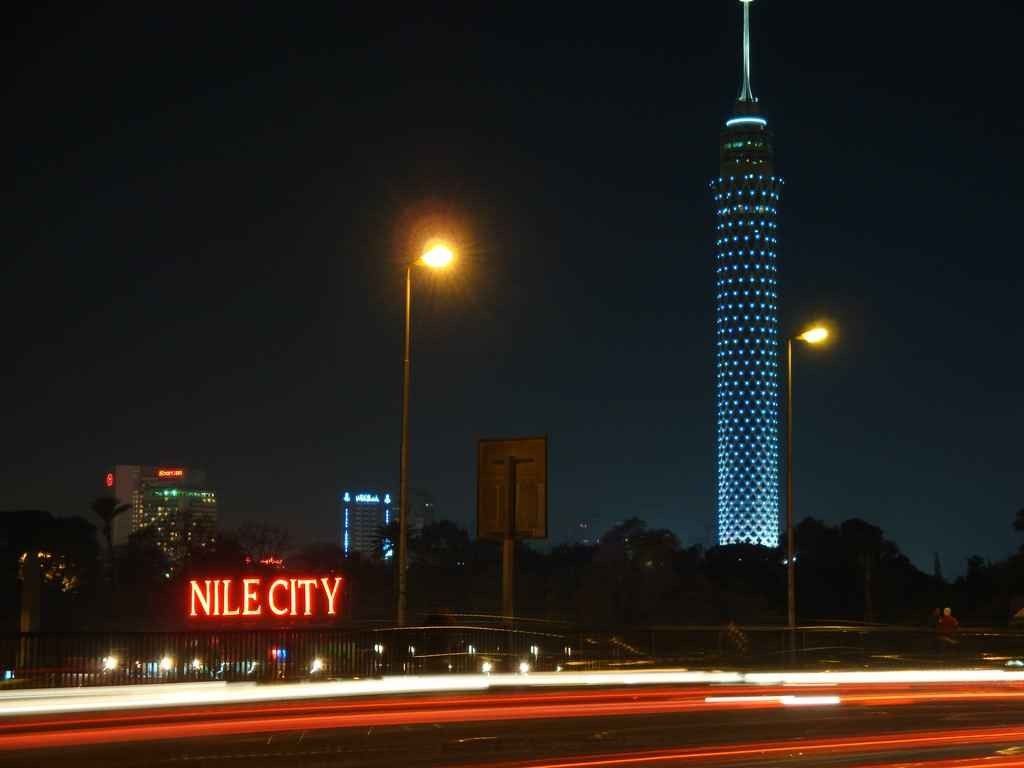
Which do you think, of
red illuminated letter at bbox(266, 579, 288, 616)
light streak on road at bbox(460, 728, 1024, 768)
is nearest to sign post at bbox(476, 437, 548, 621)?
light streak on road at bbox(460, 728, 1024, 768)

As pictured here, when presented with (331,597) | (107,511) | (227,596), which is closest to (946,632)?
(331,597)

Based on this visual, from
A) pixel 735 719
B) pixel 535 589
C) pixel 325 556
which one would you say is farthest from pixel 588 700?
pixel 325 556

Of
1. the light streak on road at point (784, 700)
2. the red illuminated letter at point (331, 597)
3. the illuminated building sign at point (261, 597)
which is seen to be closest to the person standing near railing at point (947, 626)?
the light streak on road at point (784, 700)

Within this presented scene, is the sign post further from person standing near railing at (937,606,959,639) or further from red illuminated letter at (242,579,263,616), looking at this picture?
person standing near railing at (937,606,959,639)

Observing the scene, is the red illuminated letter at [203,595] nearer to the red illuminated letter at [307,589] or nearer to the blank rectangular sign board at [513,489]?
the red illuminated letter at [307,589]

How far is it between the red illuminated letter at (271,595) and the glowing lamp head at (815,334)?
1608 centimetres

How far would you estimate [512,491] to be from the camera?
85.4 feet

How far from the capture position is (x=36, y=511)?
116750 millimetres

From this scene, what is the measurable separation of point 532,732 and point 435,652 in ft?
37.9

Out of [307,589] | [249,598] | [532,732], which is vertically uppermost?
[307,589]

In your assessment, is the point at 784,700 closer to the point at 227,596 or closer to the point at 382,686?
the point at 382,686

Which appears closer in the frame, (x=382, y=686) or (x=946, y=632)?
(x=382, y=686)

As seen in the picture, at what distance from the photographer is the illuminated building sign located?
33.8 m

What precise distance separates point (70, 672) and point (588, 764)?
42.5ft
